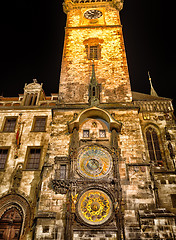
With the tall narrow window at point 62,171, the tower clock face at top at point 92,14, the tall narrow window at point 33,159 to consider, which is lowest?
the tall narrow window at point 62,171

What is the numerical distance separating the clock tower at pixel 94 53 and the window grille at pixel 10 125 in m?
4.21

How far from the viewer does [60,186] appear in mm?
12055

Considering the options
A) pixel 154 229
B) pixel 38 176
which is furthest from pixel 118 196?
pixel 38 176

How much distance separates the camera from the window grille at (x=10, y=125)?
1723cm

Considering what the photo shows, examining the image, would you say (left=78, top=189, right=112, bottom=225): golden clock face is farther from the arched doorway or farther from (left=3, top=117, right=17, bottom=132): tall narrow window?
(left=3, top=117, right=17, bottom=132): tall narrow window

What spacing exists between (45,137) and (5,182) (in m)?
3.95

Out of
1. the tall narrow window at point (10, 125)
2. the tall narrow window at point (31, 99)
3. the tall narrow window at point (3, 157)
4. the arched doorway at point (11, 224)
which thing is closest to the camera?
the arched doorway at point (11, 224)

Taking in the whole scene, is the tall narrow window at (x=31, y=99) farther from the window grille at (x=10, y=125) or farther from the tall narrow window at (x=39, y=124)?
the window grille at (x=10, y=125)

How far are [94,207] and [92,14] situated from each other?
1915cm

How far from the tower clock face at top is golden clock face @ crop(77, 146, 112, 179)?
15.3 metres

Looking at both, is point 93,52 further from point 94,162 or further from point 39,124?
point 94,162

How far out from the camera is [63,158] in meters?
13.1

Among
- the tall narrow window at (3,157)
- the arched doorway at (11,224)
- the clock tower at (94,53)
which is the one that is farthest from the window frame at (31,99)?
the arched doorway at (11,224)

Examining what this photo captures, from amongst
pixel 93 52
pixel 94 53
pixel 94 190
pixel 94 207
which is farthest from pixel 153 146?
pixel 93 52
